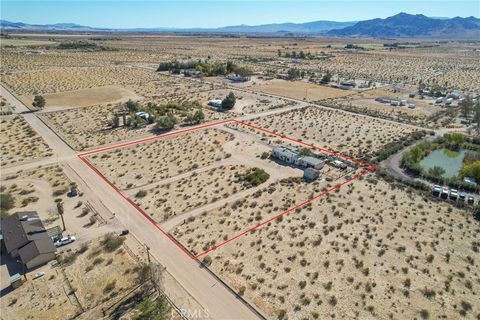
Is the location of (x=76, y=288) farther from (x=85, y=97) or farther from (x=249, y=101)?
(x=85, y=97)

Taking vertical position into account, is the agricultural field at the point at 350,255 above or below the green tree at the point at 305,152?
below

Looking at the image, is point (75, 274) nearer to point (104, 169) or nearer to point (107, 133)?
point (104, 169)

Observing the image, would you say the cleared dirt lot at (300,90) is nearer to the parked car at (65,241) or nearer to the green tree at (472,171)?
the green tree at (472,171)

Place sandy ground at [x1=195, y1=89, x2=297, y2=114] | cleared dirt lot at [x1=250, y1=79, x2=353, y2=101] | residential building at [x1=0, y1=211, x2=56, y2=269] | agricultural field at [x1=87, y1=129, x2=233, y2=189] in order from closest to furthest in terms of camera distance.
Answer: residential building at [x1=0, y1=211, x2=56, y2=269], agricultural field at [x1=87, y1=129, x2=233, y2=189], sandy ground at [x1=195, y1=89, x2=297, y2=114], cleared dirt lot at [x1=250, y1=79, x2=353, y2=101]

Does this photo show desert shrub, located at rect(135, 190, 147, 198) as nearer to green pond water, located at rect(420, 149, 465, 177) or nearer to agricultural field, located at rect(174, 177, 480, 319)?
agricultural field, located at rect(174, 177, 480, 319)

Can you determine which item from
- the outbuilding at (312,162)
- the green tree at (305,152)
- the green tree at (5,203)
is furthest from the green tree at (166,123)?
the green tree at (5,203)

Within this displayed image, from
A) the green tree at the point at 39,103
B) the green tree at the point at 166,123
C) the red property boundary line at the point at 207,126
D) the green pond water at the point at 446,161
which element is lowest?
the green pond water at the point at 446,161

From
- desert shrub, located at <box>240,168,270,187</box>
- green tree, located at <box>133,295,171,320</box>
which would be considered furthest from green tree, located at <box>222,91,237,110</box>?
green tree, located at <box>133,295,171,320</box>
